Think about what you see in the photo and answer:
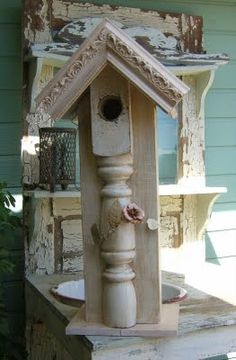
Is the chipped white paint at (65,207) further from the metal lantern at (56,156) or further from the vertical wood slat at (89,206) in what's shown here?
the vertical wood slat at (89,206)

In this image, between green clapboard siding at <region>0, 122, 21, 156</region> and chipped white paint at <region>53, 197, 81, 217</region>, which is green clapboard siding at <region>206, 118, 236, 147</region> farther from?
green clapboard siding at <region>0, 122, 21, 156</region>

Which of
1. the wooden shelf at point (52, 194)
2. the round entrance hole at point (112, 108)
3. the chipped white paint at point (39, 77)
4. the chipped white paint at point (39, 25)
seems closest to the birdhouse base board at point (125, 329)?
the round entrance hole at point (112, 108)

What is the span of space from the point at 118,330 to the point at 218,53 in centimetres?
144

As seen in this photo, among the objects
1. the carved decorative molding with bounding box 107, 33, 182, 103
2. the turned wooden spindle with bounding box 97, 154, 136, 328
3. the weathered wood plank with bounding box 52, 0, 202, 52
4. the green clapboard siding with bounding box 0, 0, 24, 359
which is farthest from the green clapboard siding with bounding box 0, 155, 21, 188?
the carved decorative molding with bounding box 107, 33, 182, 103

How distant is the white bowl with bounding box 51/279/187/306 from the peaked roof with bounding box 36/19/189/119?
558mm

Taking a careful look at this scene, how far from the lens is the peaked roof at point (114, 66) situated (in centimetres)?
116

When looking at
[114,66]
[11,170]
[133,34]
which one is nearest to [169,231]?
[11,170]

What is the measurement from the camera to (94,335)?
1.20 metres

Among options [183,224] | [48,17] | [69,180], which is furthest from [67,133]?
[183,224]

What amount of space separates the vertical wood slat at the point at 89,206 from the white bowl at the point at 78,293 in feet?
0.59

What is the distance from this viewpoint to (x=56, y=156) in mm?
1843

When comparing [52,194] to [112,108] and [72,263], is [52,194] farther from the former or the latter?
[112,108]

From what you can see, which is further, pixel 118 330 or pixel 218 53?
pixel 218 53

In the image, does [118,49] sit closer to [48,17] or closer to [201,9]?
Answer: [48,17]
